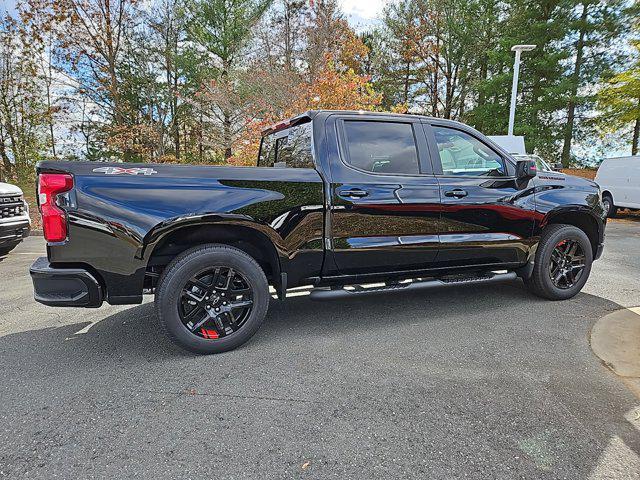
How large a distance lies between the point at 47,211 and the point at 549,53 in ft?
80.5

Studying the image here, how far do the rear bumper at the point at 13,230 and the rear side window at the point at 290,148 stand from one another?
3939 mm

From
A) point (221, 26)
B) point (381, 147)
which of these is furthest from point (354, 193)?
point (221, 26)

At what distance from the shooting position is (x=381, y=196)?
3.27 meters

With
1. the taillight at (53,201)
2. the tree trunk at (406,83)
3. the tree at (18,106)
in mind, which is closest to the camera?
the taillight at (53,201)

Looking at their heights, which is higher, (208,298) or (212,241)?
(212,241)

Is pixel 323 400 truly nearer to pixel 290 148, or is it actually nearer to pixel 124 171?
pixel 124 171

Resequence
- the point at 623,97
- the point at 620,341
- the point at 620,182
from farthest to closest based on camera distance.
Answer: the point at 623,97 → the point at 620,182 → the point at 620,341

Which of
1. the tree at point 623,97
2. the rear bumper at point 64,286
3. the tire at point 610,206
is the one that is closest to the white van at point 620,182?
the tire at point 610,206

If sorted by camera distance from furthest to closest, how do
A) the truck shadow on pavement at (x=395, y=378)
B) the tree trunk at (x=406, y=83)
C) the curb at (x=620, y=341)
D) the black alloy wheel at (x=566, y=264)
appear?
the tree trunk at (x=406, y=83)
the black alloy wheel at (x=566, y=264)
the curb at (x=620, y=341)
the truck shadow on pavement at (x=395, y=378)

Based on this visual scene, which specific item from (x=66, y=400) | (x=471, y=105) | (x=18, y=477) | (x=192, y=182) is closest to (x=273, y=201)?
(x=192, y=182)

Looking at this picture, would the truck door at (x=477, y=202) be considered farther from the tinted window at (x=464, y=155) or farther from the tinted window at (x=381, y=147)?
the tinted window at (x=381, y=147)

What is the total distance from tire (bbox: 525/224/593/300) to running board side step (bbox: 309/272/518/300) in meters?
0.29

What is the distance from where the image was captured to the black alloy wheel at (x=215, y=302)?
2.91 m

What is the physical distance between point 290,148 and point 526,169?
221 centimetres
